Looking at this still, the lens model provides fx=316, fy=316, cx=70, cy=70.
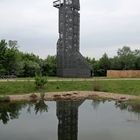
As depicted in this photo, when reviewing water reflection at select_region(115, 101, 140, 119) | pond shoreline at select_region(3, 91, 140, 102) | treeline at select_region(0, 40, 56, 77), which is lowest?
water reflection at select_region(115, 101, 140, 119)

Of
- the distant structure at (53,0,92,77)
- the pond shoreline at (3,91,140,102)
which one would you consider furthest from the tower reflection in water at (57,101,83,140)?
the distant structure at (53,0,92,77)

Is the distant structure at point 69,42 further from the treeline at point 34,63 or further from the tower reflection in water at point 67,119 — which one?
the tower reflection in water at point 67,119

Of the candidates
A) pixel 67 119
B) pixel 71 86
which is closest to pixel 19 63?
pixel 71 86

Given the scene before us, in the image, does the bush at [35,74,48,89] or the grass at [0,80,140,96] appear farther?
the bush at [35,74,48,89]

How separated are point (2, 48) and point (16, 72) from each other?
8.92 meters

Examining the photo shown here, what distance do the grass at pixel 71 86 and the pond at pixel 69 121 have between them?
5749mm

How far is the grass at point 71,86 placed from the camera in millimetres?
39869

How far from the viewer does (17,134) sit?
63.9ft

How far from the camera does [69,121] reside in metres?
23.9

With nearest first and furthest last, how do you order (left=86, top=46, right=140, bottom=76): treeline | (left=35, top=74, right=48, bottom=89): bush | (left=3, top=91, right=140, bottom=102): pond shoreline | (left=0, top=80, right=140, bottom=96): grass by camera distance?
(left=3, top=91, right=140, bottom=102): pond shoreline, (left=0, top=80, right=140, bottom=96): grass, (left=35, top=74, right=48, bottom=89): bush, (left=86, top=46, right=140, bottom=76): treeline

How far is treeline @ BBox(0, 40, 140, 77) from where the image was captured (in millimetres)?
57094

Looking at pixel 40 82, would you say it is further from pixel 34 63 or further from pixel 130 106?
pixel 34 63

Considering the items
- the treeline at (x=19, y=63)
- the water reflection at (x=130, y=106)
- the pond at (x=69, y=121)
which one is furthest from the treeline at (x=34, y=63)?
the water reflection at (x=130, y=106)

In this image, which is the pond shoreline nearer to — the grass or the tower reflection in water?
the grass
